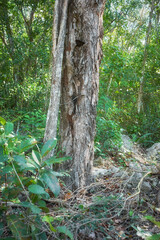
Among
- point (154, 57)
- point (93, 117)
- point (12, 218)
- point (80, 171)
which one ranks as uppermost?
point (154, 57)

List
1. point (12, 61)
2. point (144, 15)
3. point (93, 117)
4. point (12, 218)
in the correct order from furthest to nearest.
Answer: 1. point (144, 15)
2. point (12, 61)
3. point (93, 117)
4. point (12, 218)

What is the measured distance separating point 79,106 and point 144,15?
46.5ft

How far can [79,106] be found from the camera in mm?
2691

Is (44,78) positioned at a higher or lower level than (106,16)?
lower

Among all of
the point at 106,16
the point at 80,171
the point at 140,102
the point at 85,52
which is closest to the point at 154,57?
the point at 140,102

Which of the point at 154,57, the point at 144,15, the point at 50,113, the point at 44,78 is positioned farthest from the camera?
the point at 144,15

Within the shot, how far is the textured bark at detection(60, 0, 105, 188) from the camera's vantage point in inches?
105

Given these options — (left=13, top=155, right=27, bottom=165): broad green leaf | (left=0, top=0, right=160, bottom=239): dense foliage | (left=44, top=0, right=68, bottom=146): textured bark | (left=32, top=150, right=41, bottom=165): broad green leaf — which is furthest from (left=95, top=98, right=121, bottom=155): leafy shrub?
(left=13, top=155, right=27, bottom=165): broad green leaf

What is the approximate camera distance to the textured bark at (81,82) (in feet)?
8.75

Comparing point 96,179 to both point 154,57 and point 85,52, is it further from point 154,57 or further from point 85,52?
point 154,57

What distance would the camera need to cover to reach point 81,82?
8.83ft

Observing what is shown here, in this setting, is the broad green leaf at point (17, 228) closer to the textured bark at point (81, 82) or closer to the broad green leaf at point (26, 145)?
the broad green leaf at point (26, 145)

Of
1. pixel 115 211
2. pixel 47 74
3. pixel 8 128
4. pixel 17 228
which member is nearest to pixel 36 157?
pixel 8 128

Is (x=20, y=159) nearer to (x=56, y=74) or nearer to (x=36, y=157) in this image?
(x=36, y=157)
